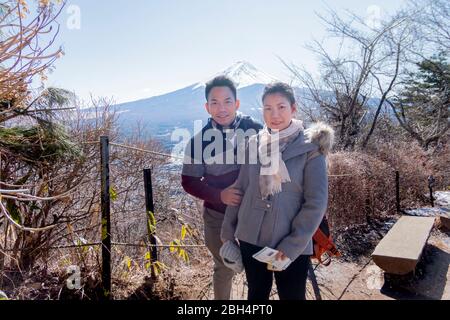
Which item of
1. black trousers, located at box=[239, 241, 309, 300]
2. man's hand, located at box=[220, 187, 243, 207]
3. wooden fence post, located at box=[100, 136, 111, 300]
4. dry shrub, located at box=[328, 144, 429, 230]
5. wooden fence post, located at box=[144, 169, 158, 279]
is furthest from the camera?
dry shrub, located at box=[328, 144, 429, 230]

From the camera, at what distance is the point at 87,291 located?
Answer: 2.62 m

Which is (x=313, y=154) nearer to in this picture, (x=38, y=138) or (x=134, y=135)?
(x=38, y=138)

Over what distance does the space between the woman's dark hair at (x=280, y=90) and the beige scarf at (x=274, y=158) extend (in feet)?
0.44

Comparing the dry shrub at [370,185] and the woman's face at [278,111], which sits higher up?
the woman's face at [278,111]

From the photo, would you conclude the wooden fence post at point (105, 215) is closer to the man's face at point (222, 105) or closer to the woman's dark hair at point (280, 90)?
the man's face at point (222, 105)

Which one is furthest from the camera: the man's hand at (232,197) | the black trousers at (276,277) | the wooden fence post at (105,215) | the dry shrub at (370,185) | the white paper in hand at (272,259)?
the dry shrub at (370,185)

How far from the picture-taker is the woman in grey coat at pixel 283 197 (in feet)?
5.62

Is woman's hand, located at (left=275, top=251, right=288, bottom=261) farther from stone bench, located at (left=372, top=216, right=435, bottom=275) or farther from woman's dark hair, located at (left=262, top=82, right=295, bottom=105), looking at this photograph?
stone bench, located at (left=372, top=216, right=435, bottom=275)

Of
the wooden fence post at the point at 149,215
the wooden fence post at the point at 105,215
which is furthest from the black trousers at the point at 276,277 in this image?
the wooden fence post at the point at 149,215

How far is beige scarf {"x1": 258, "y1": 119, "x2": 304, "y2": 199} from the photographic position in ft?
5.82

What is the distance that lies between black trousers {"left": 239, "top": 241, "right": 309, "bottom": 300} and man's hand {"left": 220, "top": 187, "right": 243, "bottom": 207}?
219 mm

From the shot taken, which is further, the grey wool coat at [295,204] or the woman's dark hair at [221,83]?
the woman's dark hair at [221,83]

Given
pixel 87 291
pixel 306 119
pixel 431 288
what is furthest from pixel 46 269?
pixel 306 119

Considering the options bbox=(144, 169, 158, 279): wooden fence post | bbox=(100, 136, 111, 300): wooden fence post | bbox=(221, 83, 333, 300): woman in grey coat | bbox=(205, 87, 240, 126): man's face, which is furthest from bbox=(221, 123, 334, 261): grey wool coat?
bbox=(144, 169, 158, 279): wooden fence post
